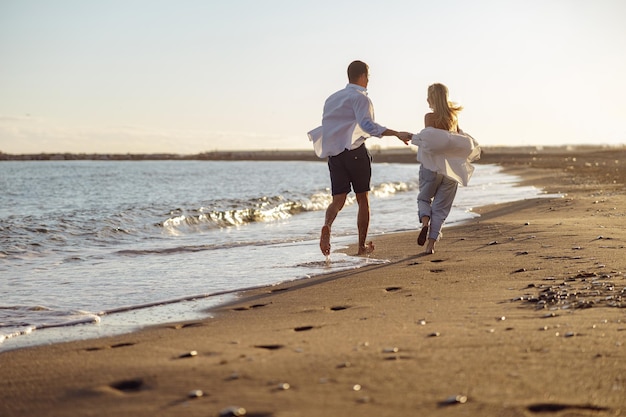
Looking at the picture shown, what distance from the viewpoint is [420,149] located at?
761 centimetres

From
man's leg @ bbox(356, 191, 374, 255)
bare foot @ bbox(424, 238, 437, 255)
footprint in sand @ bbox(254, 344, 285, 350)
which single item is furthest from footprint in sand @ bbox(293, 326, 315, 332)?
man's leg @ bbox(356, 191, 374, 255)

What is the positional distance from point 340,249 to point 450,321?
14.6ft

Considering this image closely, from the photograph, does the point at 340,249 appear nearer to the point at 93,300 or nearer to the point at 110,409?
the point at 93,300

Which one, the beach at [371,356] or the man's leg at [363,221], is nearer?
the beach at [371,356]

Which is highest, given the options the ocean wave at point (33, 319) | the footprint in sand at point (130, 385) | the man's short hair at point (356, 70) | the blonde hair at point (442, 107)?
the man's short hair at point (356, 70)

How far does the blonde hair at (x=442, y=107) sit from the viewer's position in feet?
24.7

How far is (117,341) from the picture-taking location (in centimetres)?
410

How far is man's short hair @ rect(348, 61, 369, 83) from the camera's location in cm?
752

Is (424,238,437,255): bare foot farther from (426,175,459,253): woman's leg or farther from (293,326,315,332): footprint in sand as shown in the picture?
(293,326,315,332): footprint in sand

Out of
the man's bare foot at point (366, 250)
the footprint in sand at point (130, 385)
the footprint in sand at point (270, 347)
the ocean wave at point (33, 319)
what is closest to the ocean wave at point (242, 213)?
the man's bare foot at point (366, 250)

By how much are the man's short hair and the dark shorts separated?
0.71 meters

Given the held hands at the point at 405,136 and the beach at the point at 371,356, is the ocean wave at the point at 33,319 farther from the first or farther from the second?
the held hands at the point at 405,136

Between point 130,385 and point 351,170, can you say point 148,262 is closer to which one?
point 351,170

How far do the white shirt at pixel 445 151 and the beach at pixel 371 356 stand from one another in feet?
6.34
